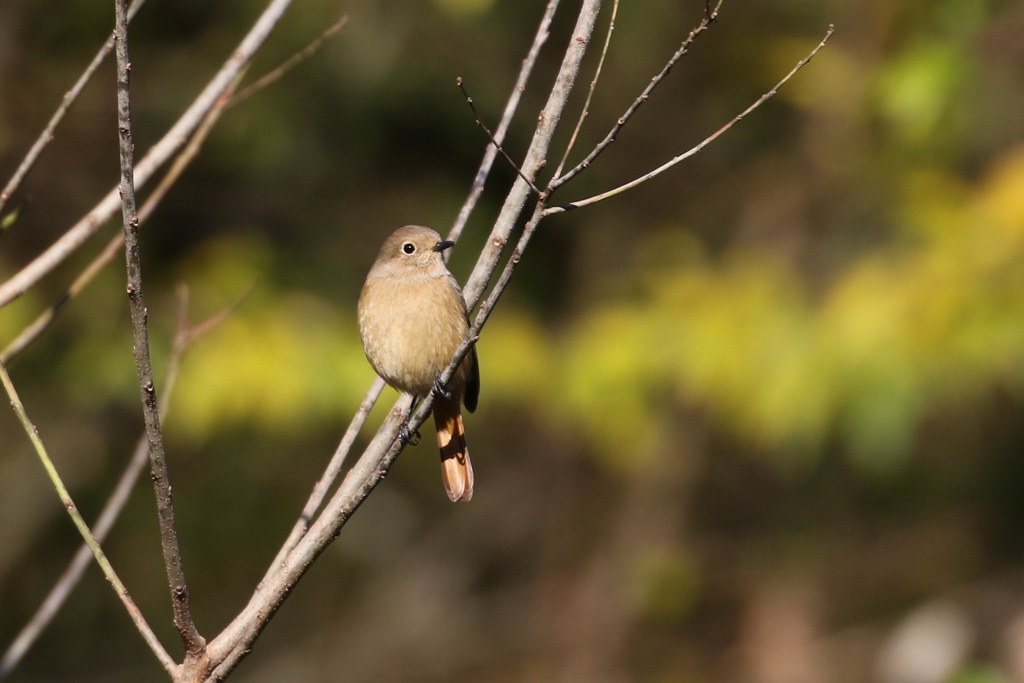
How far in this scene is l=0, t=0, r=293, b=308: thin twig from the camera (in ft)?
10.00

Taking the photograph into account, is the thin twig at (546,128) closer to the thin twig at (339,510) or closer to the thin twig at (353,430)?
the thin twig at (339,510)

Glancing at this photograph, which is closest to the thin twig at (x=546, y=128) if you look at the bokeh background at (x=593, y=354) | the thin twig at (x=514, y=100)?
the thin twig at (x=514, y=100)

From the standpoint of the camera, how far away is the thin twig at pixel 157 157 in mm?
3047

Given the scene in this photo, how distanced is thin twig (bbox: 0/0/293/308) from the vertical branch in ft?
2.68

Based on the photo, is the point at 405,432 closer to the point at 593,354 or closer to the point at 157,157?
the point at 157,157

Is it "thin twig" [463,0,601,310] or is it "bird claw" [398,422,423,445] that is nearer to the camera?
"thin twig" [463,0,601,310]

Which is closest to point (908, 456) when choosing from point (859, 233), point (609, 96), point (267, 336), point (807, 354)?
point (859, 233)

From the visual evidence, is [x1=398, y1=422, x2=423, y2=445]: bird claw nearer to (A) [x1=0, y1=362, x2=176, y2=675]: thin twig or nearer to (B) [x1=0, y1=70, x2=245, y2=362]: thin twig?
(A) [x1=0, y1=362, x2=176, y2=675]: thin twig

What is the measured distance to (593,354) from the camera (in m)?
6.97

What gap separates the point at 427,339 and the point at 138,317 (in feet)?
6.35

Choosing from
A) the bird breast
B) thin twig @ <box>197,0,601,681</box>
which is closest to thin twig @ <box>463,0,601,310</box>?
thin twig @ <box>197,0,601,681</box>

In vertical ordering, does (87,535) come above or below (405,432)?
below

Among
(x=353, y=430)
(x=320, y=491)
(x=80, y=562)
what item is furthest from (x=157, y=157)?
(x=80, y=562)

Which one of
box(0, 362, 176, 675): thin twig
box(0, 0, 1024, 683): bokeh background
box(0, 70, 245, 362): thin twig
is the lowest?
box(0, 362, 176, 675): thin twig
